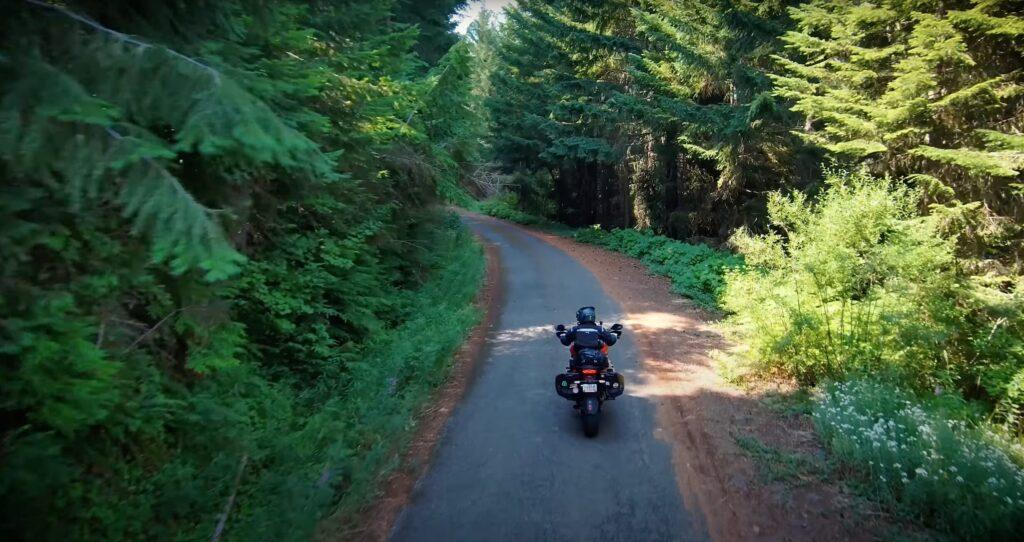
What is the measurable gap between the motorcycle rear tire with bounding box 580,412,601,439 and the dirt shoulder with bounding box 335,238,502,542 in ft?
6.61

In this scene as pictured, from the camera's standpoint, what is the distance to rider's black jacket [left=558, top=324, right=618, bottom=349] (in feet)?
24.7

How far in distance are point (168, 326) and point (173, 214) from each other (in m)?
2.34

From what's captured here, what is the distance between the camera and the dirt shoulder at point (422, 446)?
17.1 ft

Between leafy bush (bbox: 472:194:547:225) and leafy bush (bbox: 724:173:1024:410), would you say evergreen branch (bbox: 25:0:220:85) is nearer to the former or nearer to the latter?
leafy bush (bbox: 724:173:1024:410)

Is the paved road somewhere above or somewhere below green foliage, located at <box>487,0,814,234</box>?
below

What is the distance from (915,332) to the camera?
313 inches

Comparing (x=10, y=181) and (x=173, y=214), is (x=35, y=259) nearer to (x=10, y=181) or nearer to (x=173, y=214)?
(x=10, y=181)

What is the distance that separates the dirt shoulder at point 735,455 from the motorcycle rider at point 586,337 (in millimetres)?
1392

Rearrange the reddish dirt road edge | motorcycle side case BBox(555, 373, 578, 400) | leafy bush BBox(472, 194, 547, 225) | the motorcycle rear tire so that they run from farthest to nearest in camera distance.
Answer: leafy bush BBox(472, 194, 547, 225), motorcycle side case BBox(555, 373, 578, 400), the motorcycle rear tire, the reddish dirt road edge

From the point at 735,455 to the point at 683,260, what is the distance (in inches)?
458

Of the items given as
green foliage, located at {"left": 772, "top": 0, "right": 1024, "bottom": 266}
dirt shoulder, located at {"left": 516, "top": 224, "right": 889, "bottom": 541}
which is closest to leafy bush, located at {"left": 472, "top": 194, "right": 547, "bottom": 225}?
green foliage, located at {"left": 772, "top": 0, "right": 1024, "bottom": 266}

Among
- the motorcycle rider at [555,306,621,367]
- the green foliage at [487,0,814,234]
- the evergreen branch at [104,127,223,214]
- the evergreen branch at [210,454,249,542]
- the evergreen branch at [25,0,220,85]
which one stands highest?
the green foliage at [487,0,814,234]

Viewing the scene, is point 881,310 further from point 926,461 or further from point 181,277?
point 181,277

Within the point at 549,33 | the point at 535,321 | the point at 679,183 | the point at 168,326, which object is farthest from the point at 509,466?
the point at 549,33
